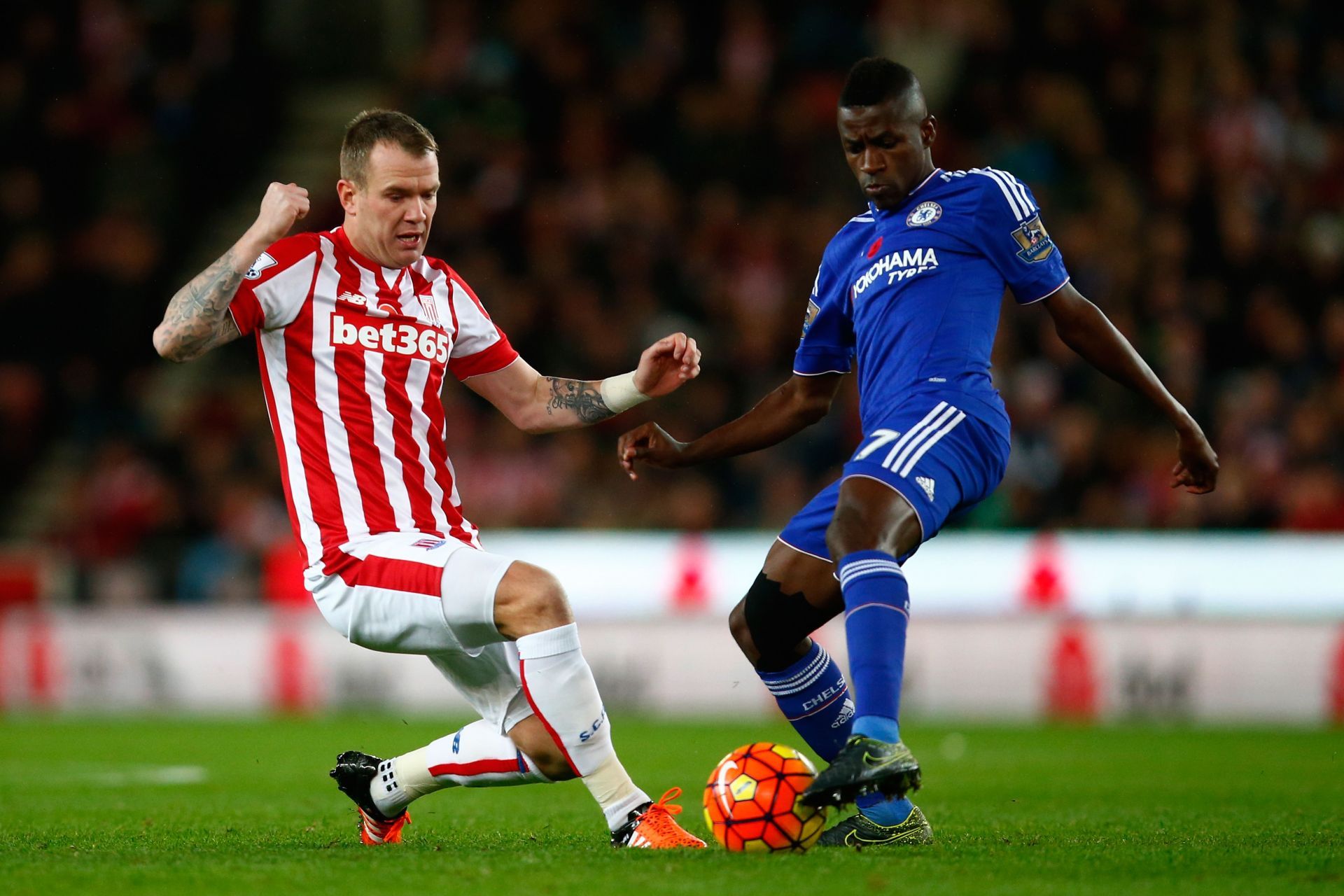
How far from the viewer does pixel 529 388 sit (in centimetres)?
600

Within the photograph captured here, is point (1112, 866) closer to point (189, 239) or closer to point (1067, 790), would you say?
point (1067, 790)

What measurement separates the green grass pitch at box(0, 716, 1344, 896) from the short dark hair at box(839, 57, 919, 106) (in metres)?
2.29

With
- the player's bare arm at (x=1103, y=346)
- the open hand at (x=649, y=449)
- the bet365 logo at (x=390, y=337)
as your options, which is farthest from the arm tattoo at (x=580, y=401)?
the player's bare arm at (x=1103, y=346)

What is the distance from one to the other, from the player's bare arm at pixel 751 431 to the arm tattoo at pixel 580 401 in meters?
0.14

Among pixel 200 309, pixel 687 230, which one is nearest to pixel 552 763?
pixel 200 309

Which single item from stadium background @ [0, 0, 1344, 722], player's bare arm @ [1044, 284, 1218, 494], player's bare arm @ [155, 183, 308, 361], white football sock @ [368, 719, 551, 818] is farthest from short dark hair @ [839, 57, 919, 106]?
stadium background @ [0, 0, 1344, 722]

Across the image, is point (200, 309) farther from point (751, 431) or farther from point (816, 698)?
point (816, 698)

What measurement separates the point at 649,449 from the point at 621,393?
0.81ft

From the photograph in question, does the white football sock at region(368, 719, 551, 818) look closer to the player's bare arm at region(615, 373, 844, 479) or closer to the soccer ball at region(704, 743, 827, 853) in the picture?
the soccer ball at region(704, 743, 827, 853)

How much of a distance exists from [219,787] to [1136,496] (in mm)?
7663

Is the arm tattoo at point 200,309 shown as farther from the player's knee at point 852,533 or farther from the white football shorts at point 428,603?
the player's knee at point 852,533

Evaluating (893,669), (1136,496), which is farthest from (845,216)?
(893,669)

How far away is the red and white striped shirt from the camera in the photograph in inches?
209

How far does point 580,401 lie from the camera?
19.6ft
